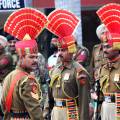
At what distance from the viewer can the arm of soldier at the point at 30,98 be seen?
7.35 meters

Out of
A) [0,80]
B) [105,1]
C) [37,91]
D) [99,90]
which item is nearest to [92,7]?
[105,1]

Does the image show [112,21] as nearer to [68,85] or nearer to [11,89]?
[68,85]

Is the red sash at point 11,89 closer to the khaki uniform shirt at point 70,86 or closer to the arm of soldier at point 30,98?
the arm of soldier at point 30,98

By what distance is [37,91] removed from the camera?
7.60 m

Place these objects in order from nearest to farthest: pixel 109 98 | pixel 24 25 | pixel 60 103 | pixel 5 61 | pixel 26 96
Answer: pixel 26 96 < pixel 24 25 < pixel 109 98 < pixel 60 103 < pixel 5 61

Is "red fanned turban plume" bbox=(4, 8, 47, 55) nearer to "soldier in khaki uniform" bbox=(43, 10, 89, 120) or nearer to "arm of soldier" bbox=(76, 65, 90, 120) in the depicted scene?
"soldier in khaki uniform" bbox=(43, 10, 89, 120)

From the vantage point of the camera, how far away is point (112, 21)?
8695 millimetres

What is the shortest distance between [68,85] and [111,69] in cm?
65

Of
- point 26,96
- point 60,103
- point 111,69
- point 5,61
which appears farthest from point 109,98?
point 5,61

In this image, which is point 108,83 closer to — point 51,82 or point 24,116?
point 51,82

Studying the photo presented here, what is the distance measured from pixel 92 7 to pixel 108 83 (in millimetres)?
8548

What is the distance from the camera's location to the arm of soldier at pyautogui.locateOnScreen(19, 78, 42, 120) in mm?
7348

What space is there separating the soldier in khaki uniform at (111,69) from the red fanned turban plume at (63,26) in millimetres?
452

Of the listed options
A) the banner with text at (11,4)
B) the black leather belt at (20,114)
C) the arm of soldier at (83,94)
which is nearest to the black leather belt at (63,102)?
the arm of soldier at (83,94)
